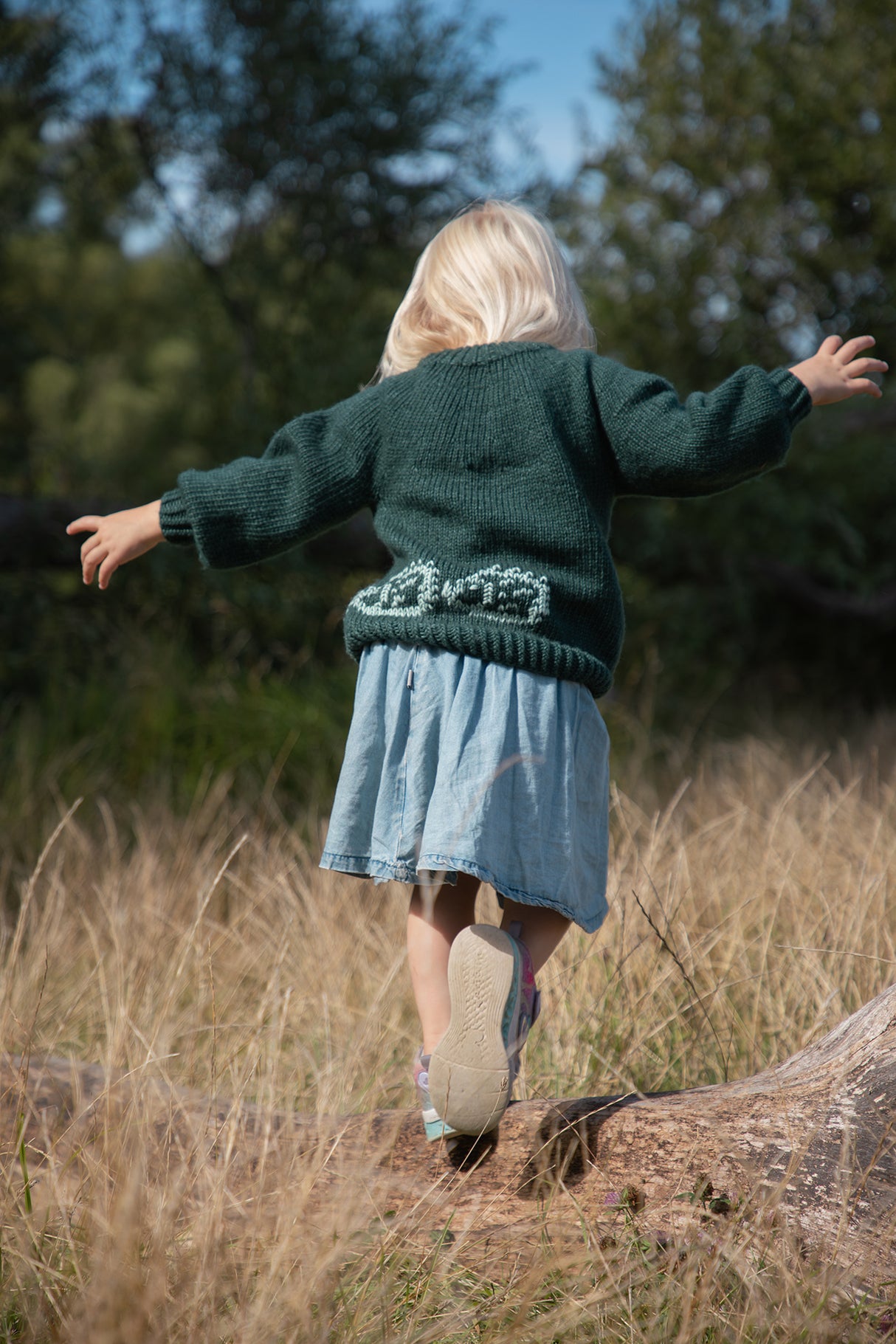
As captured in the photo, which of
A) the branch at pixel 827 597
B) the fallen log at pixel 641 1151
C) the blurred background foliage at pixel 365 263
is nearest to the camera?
the fallen log at pixel 641 1151

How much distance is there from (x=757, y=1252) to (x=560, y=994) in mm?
1028

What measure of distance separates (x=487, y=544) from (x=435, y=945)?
31.7 inches

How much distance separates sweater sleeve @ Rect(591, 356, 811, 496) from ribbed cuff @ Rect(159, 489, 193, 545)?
0.88 m

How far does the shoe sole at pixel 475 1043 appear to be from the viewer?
1.89 metres

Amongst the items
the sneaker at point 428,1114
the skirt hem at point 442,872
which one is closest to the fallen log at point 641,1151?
the sneaker at point 428,1114

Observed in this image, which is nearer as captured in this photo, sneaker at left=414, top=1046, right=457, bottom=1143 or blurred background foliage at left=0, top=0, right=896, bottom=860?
sneaker at left=414, top=1046, right=457, bottom=1143

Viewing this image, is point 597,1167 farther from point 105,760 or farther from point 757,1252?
point 105,760

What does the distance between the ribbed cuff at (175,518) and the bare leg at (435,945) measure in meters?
0.89

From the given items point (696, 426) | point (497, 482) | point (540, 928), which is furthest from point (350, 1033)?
point (696, 426)

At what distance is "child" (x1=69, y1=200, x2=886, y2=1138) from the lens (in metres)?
2.11

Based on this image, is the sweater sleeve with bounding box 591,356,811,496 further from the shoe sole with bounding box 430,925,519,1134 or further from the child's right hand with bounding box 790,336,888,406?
the shoe sole with bounding box 430,925,519,1134

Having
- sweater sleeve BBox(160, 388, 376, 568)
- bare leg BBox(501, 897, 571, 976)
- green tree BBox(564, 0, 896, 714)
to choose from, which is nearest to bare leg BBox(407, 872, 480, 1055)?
bare leg BBox(501, 897, 571, 976)

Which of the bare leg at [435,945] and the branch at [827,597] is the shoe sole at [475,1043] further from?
the branch at [827,597]

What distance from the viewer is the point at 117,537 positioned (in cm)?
231
